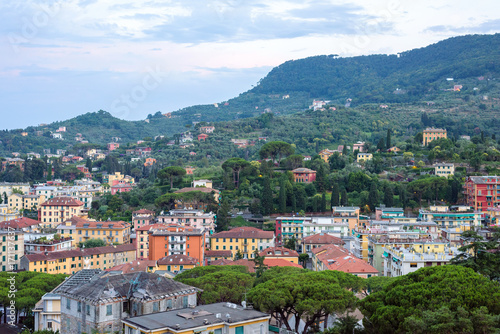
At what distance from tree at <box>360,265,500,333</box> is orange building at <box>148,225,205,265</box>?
Answer: 21915mm

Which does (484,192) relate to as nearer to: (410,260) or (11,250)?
(410,260)

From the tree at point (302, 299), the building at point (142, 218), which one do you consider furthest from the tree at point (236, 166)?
the tree at point (302, 299)

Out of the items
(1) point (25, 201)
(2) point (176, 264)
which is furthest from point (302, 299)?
(1) point (25, 201)

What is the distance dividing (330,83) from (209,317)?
16844 cm

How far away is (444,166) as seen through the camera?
61.2 meters

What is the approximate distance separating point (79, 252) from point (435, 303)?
1147 inches

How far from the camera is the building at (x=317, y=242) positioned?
45.5 m

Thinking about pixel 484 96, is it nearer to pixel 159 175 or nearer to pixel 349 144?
pixel 349 144

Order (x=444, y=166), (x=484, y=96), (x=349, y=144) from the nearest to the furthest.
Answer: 1. (x=444, y=166)
2. (x=349, y=144)
3. (x=484, y=96)

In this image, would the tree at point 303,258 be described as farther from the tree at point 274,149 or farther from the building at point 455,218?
the tree at point 274,149

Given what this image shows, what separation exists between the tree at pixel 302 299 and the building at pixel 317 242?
2010 cm

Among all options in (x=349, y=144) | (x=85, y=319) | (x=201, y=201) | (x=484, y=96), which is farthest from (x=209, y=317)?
(x=484, y=96)

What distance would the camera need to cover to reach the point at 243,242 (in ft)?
151

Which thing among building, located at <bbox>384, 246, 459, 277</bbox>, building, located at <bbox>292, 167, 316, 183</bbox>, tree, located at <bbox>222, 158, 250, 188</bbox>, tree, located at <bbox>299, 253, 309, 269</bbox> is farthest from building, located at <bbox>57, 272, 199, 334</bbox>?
building, located at <bbox>292, 167, 316, 183</bbox>
